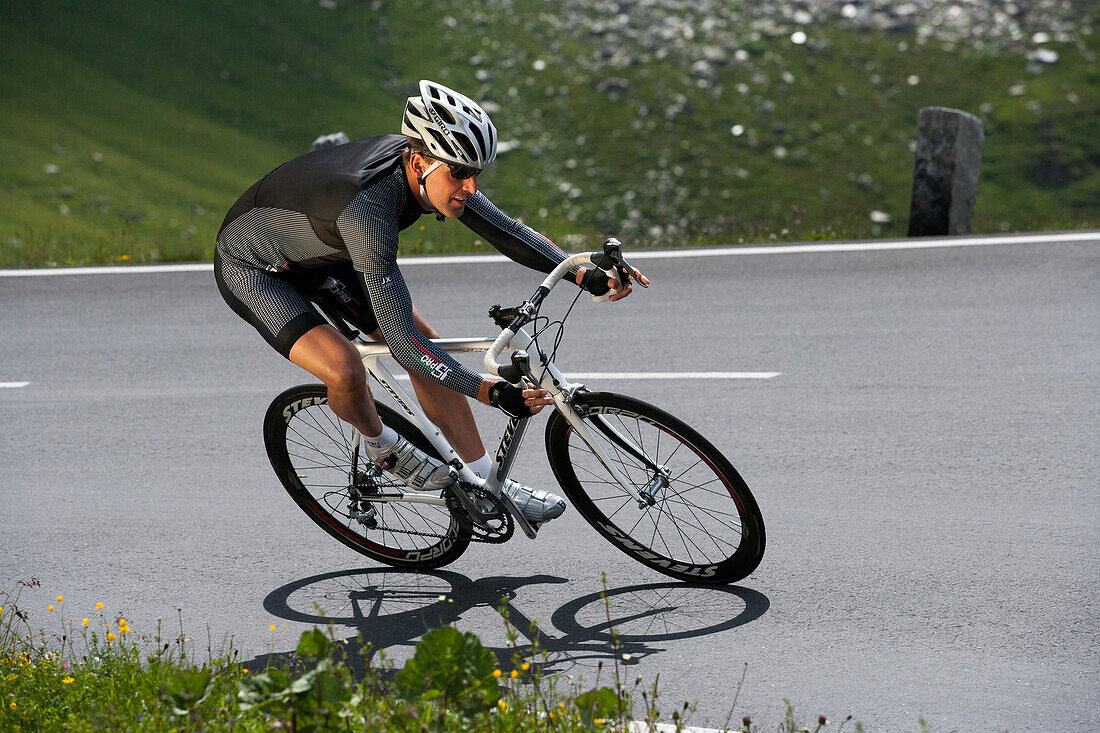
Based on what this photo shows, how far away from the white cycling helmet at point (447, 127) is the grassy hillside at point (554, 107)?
12.9 meters

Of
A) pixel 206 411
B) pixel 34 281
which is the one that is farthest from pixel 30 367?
pixel 34 281

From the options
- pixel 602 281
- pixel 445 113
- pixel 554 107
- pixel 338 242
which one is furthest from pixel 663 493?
pixel 554 107

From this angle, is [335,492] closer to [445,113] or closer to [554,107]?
[445,113]

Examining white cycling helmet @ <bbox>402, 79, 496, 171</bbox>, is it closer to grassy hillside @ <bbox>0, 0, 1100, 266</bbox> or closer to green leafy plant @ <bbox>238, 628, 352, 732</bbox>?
green leafy plant @ <bbox>238, 628, 352, 732</bbox>

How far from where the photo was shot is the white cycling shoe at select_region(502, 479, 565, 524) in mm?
5242

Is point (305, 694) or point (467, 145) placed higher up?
point (467, 145)

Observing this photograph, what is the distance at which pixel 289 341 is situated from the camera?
16.6 ft

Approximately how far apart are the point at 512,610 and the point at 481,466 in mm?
658

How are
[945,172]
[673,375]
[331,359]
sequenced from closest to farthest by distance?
[331,359]
[673,375]
[945,172]

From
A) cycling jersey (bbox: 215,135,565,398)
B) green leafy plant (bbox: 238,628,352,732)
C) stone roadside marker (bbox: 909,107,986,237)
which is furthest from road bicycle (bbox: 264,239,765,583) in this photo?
stone roadside marker (bbox: 909,107,986,237)

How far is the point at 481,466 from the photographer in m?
5.38

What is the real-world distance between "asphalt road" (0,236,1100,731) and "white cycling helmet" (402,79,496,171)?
5.96 ft

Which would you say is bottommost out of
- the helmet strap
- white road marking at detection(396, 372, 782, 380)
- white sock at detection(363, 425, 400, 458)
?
white sock at detection(363, 425, 400, 458)

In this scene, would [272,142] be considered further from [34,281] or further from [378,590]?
[378,590]
